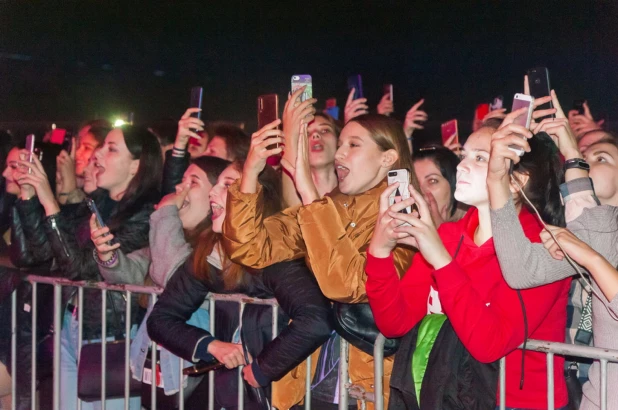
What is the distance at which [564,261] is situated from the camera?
2506 millimetres

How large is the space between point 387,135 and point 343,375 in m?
1.14

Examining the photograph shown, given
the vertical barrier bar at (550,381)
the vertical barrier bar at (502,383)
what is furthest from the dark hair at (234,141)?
the vertical barrier bar at (550,381)

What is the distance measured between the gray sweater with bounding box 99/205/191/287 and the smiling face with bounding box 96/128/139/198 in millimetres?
774

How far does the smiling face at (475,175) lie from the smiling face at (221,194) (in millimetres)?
1432

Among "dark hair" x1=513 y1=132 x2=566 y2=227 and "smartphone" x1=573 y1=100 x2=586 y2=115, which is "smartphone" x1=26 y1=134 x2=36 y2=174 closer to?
"dark hair" x1=513 y1=132 x2=566 y2=227

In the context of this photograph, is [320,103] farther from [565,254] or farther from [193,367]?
[565,254]

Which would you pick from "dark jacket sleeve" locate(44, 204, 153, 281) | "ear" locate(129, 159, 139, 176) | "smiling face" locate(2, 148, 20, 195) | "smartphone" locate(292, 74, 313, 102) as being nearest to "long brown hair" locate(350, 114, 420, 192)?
"smartphone" locate(292, 74, 313, 102)

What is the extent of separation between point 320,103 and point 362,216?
27.3 feet

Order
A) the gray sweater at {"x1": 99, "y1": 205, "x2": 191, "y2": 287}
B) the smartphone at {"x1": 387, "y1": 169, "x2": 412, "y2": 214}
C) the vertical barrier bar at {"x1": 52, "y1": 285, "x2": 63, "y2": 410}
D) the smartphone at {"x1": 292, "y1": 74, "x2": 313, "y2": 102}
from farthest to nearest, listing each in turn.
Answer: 1. the vertical barrier bar at {"x1": 52, "y1": 285, "x2": 63, "y2": 410}
2. the gray sweater at {"x1": 99, "y1": 205, "x2": 191, "y2": 287}
3. the smartphone at {"x1": 292, "y1": 74, "x2": 313, "y2": 102}
4. the smartphone at {"x1": 387, "y1": 169, "x2": 412, "y2": 214}

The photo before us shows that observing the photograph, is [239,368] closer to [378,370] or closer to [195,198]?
[378,370]

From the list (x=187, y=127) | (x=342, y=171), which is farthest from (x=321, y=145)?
(x=187, y=127)

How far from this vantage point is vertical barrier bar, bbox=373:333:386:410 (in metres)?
2.90

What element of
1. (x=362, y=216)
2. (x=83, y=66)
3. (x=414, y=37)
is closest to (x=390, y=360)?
(x=362, y=216)

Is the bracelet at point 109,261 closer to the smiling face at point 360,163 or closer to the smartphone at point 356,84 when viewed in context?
the smiling face at point 360,163
